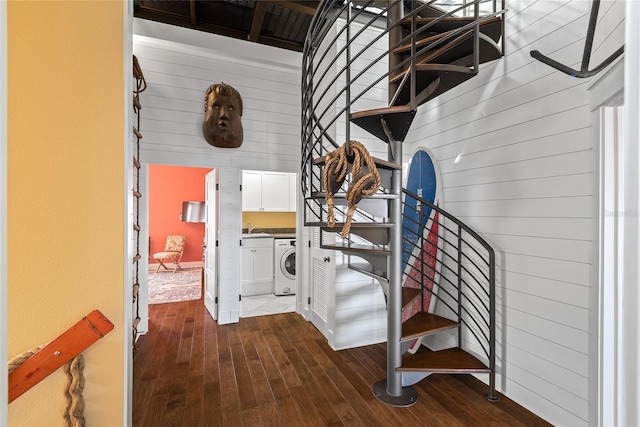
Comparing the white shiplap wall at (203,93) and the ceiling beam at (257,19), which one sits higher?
the ceiling beam at (257,19)

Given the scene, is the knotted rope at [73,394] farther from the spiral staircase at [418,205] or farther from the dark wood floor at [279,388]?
the spiral staircase at [418,205]

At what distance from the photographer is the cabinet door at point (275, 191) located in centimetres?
506

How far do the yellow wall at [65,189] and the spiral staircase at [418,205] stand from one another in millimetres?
1036

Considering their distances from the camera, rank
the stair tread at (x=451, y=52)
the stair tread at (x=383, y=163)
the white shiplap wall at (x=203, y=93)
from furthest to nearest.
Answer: the white shiplap wall at (x=203, y=93) < the stair tread at (x=383, y=163) < the stair tread at (x=451, y=52)

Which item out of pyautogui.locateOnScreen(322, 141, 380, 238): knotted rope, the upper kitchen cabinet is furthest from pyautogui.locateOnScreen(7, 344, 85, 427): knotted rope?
the upper kitchen cabinet

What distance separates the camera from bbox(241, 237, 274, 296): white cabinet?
4531 mm

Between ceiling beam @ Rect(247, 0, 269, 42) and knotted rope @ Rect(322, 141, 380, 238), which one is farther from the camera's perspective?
ceiling beam @ Rect(247, 0, 269, 42)

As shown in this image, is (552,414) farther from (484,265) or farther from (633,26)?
(633,26)

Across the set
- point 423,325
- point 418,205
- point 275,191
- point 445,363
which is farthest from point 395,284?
point 275,191

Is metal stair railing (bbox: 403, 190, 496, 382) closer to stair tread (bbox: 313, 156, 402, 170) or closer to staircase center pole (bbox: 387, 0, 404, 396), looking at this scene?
staircase center pole (bbox: 387, 0, 404, 396)

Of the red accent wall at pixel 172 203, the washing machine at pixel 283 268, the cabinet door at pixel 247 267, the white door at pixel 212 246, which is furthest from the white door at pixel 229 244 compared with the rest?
the red accent wall at pixel 172 203

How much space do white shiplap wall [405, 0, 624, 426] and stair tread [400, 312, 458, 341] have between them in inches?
14.9

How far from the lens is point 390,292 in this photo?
2.05m

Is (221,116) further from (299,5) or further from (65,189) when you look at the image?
(65,189)
